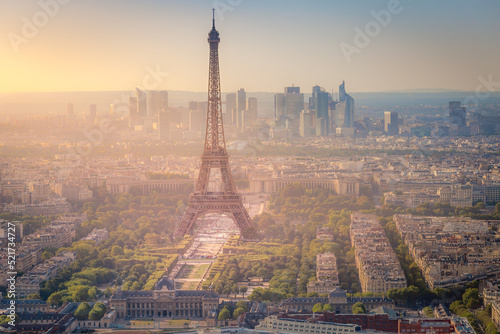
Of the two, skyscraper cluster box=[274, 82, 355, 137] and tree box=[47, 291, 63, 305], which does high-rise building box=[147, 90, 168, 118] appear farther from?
tree box=[47, 291, 63, 305]

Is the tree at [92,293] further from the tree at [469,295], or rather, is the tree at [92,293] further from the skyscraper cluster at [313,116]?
the skyscraper cluster at [313,116]

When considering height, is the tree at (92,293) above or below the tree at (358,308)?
below

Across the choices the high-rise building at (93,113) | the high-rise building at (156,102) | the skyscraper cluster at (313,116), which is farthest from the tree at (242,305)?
the skyscraper cluster at (313,116)

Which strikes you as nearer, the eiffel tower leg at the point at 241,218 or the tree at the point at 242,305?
the tree at the point at 242,305

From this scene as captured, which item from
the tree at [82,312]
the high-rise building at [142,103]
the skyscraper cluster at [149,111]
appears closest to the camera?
the tree at [82,312]

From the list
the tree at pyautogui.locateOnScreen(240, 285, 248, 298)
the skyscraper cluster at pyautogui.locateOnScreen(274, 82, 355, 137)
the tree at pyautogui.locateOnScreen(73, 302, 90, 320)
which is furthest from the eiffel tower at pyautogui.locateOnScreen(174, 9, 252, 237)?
the skyscraper cluster at pyautogui.locateOnScreen(274, 82, 355, 137)

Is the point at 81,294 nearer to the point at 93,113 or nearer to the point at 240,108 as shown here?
the point at 93,113

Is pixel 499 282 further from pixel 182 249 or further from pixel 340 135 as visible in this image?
pixel 340 135

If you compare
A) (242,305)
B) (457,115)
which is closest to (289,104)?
(457,115)
